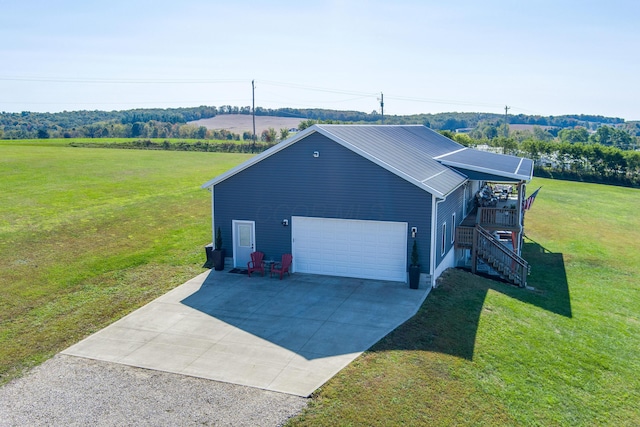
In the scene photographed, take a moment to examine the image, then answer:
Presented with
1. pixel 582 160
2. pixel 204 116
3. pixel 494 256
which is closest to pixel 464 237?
pixel 494 256

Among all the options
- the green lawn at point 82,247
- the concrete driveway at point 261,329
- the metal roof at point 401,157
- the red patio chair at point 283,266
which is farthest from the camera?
the red patio chair at point 283,266

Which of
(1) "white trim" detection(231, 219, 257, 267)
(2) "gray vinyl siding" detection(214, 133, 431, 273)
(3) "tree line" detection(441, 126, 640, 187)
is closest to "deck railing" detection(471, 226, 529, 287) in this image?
(2) "gray vinyl siding" detection(214, 133, 431, 273)

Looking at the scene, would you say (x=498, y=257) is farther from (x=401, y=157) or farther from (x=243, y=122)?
(x=243, y=122)

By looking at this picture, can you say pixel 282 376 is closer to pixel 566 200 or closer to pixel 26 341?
pixel 26 341

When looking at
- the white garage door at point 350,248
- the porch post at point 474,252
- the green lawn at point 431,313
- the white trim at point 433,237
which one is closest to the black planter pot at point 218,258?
the green lawn at point 431,313

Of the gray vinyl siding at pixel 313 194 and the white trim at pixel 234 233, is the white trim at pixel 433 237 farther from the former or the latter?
the white trim at pixel 234 233
